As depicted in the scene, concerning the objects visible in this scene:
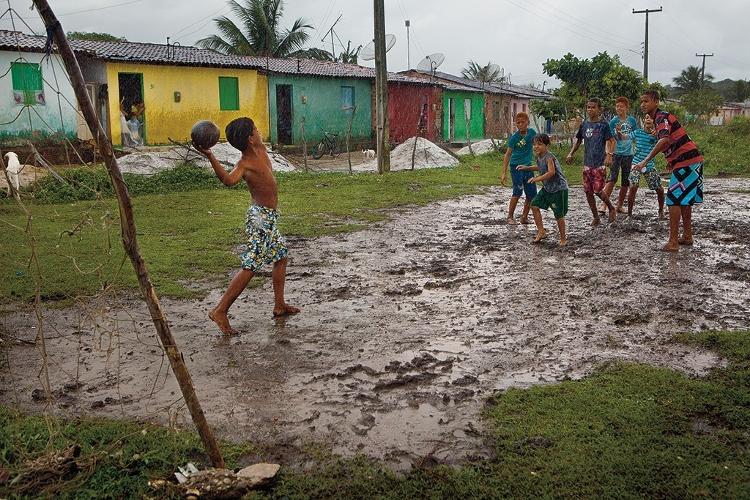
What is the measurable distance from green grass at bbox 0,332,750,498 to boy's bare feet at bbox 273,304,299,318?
2.12 m

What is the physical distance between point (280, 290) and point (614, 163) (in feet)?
21.5

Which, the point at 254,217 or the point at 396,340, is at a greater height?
the point at 254,217

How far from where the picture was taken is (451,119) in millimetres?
37094

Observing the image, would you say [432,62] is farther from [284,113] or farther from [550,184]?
[550,184]

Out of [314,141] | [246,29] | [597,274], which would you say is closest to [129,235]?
[597,274]

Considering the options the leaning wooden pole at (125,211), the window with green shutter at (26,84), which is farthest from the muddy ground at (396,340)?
the window with green shutter at (26,84)

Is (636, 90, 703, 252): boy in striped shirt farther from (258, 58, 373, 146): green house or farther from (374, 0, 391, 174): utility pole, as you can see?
(258, 58, 373, 146): green house

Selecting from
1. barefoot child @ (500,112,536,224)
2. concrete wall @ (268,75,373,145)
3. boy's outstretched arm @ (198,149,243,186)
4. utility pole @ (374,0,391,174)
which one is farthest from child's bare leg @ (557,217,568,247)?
concrete wall @ (268,75,373,145)

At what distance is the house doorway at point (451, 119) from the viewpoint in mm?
36750

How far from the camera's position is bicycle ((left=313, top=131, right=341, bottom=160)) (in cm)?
2702

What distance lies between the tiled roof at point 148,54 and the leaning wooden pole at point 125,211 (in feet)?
66.0

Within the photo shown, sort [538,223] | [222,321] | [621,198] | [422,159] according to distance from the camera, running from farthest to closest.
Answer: [422,159] < [621,198] < [538,223] < [222,321]

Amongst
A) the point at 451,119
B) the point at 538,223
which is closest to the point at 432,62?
the point at 451,119

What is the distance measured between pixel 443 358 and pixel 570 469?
1613 millimetres
